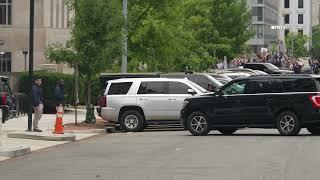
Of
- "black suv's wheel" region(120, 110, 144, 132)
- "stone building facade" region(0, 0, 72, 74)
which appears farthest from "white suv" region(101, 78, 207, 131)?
"stone building facade" region(0, 0, 72, 74)

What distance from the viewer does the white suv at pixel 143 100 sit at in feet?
83.6

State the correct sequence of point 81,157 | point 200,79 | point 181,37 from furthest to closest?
point 181,37 → point 200,79 → point 81,157

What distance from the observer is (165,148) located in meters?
18.9

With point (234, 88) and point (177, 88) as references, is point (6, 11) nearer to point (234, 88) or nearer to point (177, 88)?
point (177, 88)

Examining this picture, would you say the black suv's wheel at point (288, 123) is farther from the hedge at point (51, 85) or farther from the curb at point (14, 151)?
the hedge at point (51, 85)

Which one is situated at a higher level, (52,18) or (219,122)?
(52,18)

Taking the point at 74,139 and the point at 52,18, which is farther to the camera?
the point at 52,18

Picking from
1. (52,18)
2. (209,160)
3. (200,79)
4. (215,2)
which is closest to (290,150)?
(209,160)

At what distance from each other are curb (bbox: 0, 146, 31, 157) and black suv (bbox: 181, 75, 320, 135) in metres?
6.66

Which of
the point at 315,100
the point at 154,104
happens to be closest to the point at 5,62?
the point at 154,104

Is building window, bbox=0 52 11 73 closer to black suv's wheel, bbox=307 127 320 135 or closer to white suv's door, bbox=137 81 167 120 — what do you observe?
white suv's door, bbox=137 81 167 120

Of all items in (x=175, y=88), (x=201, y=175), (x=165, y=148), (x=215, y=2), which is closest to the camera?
(x=201, y=175)

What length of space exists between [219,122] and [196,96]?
3.76ft

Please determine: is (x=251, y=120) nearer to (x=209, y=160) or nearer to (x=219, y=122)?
(x=219, y=122)
